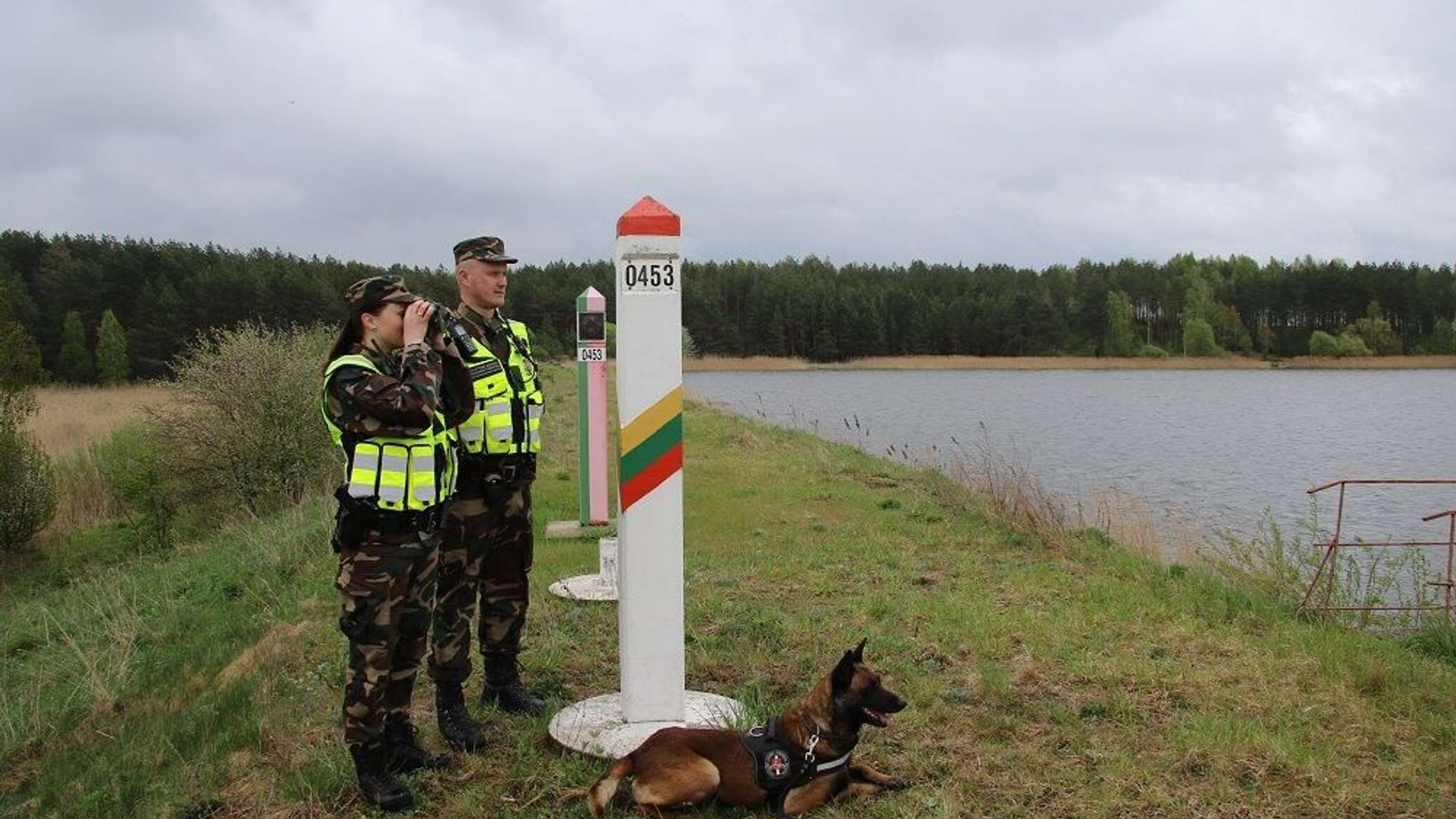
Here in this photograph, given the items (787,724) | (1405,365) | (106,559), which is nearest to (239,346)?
(106,559)

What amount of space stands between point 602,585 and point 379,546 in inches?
132

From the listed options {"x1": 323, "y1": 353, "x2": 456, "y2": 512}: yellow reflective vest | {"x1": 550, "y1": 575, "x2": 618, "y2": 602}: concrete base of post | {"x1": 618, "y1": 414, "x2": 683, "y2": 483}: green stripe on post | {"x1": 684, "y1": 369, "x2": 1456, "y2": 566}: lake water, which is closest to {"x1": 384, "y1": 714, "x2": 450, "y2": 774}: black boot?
{"x1": 323, "y1": 353, "x2": 456, "y2": 512}: yellow reflective vest

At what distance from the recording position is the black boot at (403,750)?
153 inches

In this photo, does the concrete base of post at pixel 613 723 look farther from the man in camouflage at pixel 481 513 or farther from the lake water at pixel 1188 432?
the lake water at pixel 1188 432

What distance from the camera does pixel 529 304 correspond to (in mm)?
63969

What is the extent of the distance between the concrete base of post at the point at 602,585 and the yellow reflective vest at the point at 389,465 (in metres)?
3.10

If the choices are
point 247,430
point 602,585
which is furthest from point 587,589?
point 247,430

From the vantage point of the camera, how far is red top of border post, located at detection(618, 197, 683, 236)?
3.97 meters

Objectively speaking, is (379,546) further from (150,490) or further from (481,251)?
(150,490)

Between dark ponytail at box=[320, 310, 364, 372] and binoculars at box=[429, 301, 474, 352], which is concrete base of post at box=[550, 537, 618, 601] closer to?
binoculars at box=[429, 301, 474, 352]

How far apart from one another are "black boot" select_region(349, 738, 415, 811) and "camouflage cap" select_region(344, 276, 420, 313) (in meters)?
1.57

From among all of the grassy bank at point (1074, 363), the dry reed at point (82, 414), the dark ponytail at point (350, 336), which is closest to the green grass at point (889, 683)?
the dark ponytail at point (350, 336)

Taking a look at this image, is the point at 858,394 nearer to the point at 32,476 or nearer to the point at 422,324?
A: the point at 32,476

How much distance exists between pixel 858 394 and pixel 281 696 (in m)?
34.0
